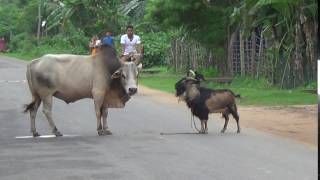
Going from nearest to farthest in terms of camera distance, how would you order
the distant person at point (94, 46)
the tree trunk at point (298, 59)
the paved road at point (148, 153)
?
the paved road at point (148, 153) < the distant person at point (94, 46) < the tree trunk at point (298, 59)

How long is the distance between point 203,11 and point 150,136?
501 inches

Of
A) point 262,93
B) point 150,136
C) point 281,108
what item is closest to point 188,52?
point 262,93

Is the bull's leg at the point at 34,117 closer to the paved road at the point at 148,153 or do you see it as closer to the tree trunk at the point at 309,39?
the paved road at the point at 148,153

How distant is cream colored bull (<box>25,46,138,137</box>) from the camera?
11.6 m

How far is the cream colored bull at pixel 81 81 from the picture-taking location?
11.6m

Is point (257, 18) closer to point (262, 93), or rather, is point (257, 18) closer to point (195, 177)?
point (262, 93)

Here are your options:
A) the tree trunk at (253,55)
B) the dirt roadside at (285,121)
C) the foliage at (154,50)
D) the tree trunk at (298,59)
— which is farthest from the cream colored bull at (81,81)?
the foliage at (154,50)

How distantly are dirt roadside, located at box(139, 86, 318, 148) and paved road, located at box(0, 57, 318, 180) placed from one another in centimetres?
44

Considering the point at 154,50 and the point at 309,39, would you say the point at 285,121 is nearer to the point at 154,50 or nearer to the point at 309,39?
the point at 309,39

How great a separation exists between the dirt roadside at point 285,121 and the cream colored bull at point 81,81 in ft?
8.74

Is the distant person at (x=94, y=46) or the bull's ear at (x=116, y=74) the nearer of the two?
the bull's ear at (x=116, y=74)

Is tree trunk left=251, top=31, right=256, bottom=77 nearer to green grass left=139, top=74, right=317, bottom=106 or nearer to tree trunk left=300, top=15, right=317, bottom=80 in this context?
green grass left=139, top=74, right=317, bottom=106

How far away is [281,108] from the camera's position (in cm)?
1582

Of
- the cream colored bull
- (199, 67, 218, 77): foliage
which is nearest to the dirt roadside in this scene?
the cream colored bull
